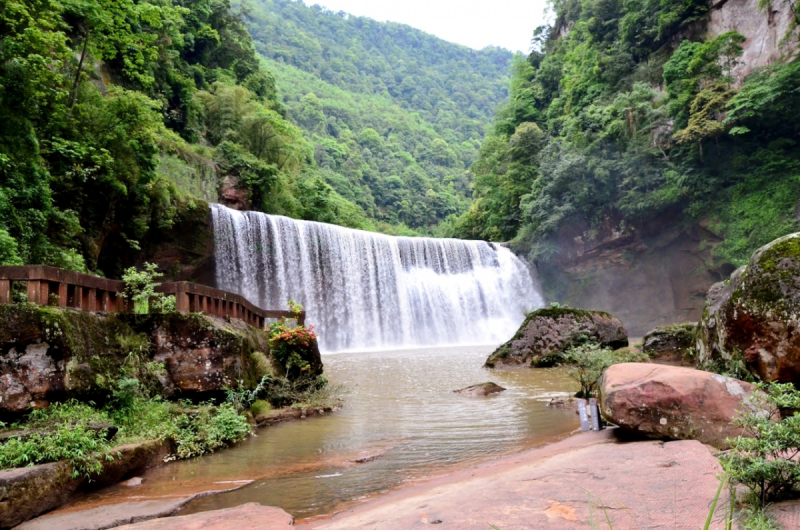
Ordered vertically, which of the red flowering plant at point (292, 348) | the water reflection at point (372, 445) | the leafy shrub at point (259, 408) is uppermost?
the red flowering plant at point (292, 348)

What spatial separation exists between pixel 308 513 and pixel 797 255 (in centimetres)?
524

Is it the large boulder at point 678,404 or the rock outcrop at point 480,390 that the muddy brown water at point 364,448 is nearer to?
the rock outcrop at point 480,390

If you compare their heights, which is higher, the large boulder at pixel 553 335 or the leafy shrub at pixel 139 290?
the leafy shrub at pixel 139 290

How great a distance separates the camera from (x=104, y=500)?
13.6 feet

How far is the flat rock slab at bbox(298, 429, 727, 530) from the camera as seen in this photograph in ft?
9.35

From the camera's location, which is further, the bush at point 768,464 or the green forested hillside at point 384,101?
the green forested hillside at point 384,101

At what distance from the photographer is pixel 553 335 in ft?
45.3

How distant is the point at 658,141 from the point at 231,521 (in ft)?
87.3

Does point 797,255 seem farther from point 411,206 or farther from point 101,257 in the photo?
point 411,206

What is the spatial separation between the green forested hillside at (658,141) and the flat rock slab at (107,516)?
2385 centimetres

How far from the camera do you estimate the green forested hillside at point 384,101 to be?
61.6 meters

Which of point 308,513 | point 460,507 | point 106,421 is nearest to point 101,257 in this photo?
point 106,421

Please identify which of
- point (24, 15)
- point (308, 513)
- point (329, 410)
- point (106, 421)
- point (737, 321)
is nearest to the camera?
point (308, 513)

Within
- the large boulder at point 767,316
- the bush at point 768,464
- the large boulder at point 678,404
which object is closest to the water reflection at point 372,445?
the large boulder at point 678,404
